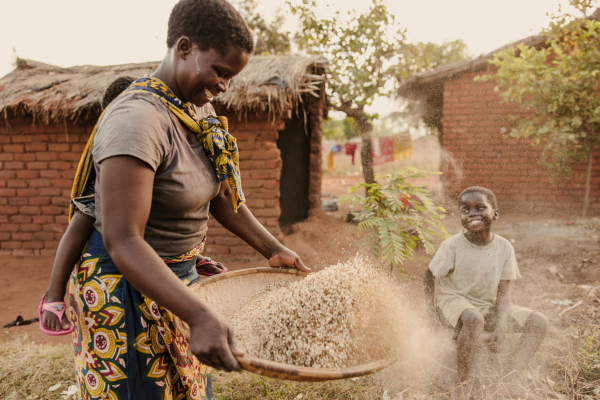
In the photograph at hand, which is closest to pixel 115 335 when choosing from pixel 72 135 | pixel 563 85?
pixel 72 135

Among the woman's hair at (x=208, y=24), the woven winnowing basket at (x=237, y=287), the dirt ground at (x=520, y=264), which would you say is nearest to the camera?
the woman's hair at (x=208, y=24)

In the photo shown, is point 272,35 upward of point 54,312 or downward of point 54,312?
upward

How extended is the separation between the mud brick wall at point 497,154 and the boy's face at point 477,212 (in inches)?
230

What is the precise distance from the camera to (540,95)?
265 inches

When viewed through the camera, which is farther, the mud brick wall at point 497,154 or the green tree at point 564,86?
the mud brick wall at point 497,154

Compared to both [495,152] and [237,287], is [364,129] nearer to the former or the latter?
[495,152]

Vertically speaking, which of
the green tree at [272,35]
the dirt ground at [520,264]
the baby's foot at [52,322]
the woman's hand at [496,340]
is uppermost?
the green tree at [272,35]

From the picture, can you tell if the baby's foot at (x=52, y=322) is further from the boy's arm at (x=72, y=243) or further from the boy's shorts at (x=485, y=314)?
the boy's shorts at (x=485, y=314)

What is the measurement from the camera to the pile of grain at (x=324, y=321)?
1380mm

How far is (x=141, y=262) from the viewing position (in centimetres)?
98

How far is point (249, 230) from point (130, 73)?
5353 millimetres

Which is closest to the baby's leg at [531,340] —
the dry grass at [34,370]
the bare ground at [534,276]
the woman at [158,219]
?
the bare ground at [534,276]

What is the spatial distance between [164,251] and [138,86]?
1.68ft

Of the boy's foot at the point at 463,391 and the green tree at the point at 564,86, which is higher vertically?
the green tree at the point at 564,86
